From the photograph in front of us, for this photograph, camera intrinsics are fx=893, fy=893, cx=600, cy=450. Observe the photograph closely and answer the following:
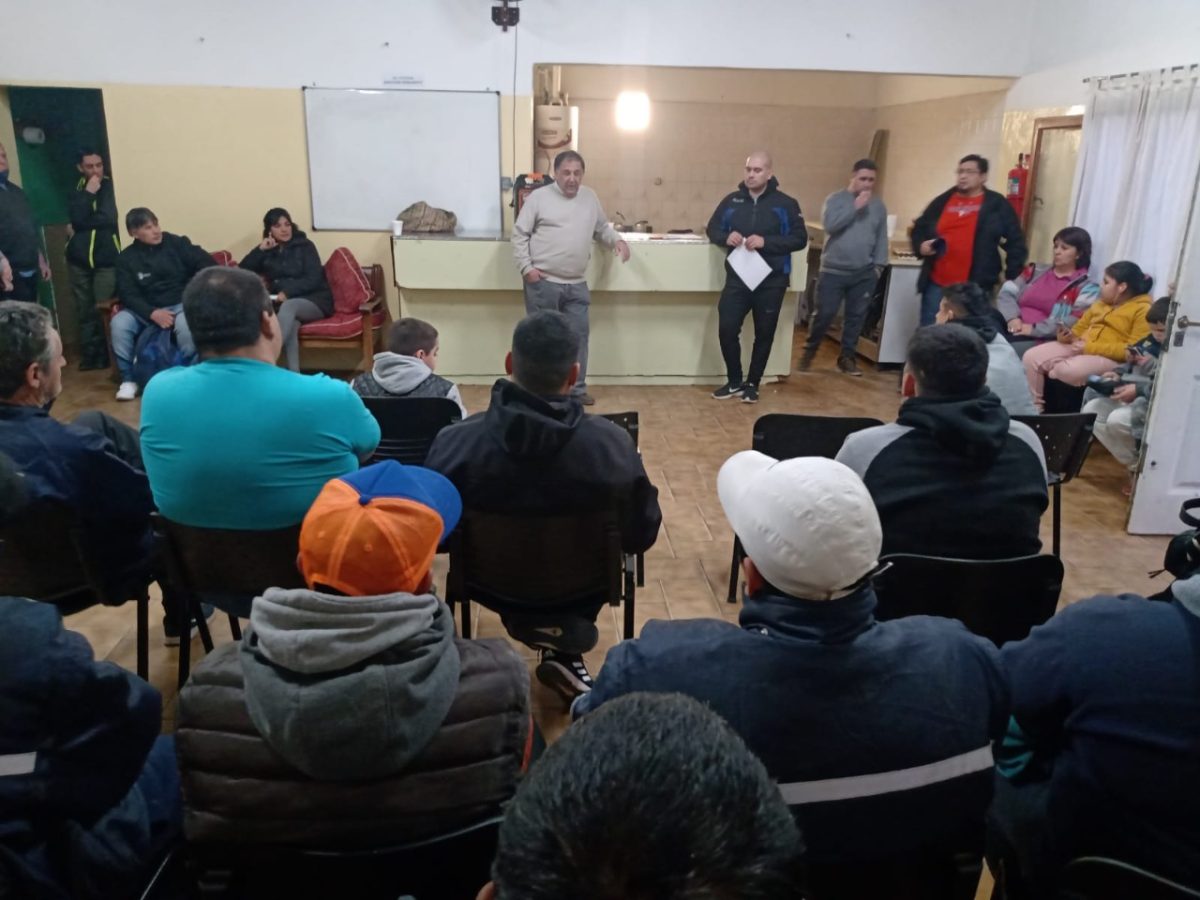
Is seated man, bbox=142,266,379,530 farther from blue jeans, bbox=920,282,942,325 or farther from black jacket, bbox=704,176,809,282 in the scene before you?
blue jeans, bbox=920,282,942,325

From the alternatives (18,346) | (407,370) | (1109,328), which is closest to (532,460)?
(407,370)

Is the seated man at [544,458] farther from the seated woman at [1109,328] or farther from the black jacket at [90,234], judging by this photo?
the black jacket at [90,234]

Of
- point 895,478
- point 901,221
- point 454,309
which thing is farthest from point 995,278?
point 895,478

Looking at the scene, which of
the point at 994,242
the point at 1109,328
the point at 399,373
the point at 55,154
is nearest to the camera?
the point at 399,373

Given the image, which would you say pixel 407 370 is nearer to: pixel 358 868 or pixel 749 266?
pixel 358 868

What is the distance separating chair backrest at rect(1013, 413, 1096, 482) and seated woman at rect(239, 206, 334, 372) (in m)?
4.30

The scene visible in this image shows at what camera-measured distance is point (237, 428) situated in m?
1.97

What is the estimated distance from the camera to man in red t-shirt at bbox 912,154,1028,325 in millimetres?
5457

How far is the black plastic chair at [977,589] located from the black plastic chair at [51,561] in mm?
1851

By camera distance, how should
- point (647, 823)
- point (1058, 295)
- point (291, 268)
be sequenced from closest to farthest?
1. point (647, 823)
2. point (1058, 295)
3. point (291, 268)

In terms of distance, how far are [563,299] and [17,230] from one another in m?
3.33

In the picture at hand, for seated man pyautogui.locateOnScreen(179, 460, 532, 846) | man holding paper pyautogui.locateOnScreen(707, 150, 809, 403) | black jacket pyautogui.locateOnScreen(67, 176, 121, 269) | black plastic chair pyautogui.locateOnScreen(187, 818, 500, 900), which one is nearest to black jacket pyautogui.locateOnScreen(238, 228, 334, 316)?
black jacket pyautogui.locateOnScreen(67, 176, 121, 269)

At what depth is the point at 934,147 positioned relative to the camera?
757cm

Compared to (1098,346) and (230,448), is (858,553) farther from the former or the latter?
(1098,346)
